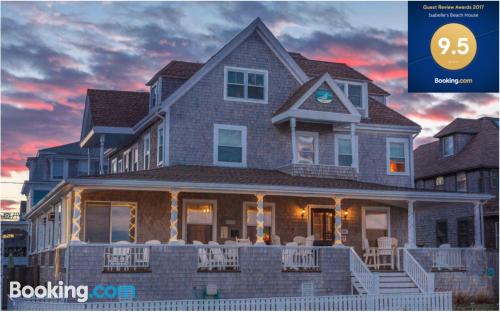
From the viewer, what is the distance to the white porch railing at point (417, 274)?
25812mm

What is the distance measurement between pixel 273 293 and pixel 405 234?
9088 millimetres

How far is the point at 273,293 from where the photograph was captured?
2573cm

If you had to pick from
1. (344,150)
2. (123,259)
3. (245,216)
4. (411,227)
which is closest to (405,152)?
(344,150)

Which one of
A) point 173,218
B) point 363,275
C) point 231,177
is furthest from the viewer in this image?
point 231,177

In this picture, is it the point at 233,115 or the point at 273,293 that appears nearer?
the point at 273,293

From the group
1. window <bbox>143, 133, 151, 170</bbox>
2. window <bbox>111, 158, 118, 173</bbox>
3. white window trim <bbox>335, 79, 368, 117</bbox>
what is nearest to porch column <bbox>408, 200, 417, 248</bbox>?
white window trim <bbox>335, 79, 368, 117</bbox>

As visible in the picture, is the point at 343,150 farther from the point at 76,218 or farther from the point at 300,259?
the point at 76,218

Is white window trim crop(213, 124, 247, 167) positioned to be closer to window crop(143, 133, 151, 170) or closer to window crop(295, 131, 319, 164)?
window crop(295, 131, 319, 164)

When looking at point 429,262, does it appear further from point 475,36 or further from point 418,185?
point 418,185

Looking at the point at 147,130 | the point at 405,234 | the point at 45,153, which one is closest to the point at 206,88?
the point at 147,130

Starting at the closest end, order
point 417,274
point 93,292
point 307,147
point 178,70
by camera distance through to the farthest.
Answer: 1. point 93,292
2. point 417,274
3. point 307,147
4. point 178,70

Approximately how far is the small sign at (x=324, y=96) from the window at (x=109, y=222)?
8.40m

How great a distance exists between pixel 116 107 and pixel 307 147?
28.6 ft

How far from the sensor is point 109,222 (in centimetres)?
2783
